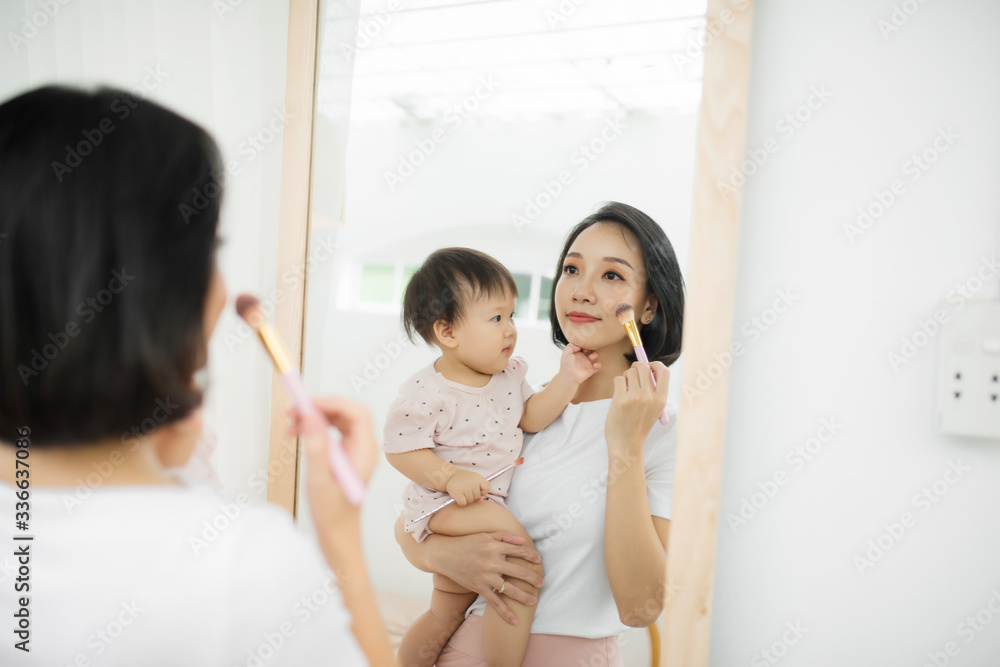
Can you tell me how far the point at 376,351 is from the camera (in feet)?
3.22

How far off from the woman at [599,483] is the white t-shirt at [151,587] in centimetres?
31

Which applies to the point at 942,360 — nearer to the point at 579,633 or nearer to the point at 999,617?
the point at 999,617

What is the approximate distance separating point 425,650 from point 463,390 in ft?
1.24

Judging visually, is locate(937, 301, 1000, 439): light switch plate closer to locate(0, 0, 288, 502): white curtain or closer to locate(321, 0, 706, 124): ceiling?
locate(321, 0, 706, 124): ceiling

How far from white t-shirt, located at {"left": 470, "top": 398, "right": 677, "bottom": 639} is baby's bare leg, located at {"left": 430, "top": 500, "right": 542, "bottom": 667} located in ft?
0.05

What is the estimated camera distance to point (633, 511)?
2.77 feet

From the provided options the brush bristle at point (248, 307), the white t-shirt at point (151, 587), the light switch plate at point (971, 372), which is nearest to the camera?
the white t-shirt at point (151, 587)

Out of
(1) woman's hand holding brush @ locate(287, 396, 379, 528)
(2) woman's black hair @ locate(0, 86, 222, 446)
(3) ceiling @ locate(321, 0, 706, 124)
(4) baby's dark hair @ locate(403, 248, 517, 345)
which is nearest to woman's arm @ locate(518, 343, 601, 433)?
(4) baby's dark hair @ locate(403, 248, 517, 345)

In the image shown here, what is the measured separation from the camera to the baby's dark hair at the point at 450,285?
89cm

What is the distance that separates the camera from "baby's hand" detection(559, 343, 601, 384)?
0.87m

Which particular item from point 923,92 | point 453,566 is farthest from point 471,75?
point 453,566

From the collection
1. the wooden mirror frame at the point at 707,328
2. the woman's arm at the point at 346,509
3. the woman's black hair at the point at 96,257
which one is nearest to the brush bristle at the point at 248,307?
the woman's arm at the point at 346,509

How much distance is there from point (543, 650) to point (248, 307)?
0.67 metres

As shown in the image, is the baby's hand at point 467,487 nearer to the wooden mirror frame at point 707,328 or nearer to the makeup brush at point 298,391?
the makeup brush at point 298,391
